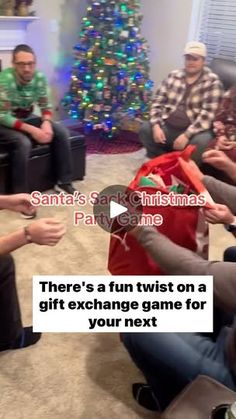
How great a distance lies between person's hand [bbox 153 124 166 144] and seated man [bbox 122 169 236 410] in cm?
196

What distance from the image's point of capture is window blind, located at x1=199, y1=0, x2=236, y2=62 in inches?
152

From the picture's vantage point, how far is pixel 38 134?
109 inches

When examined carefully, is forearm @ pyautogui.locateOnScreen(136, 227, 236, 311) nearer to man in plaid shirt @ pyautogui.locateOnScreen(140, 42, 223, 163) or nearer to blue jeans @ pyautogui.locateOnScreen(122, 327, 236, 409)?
blue jeans @ pyautogui.locateOnScreen(122, 327, 236, 409)

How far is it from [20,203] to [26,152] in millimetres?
1126

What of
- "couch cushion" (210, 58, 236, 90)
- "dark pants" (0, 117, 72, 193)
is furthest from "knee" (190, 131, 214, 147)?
"dark pants" (0, 117, 72, 193)

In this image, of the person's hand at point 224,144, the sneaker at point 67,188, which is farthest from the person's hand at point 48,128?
the person's hand at point 224,144

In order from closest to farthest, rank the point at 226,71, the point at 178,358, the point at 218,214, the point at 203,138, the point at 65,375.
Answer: the point at 178,358, the point at 218,214, the point at 65,375, the point at 203,138, the point at 226,71

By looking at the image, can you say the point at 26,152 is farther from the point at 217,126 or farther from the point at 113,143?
the point at 113,143

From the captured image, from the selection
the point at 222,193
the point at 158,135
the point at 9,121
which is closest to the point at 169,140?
the point at 158,135

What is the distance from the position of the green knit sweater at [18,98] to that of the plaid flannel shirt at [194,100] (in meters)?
0.92

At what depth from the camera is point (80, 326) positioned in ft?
4.42

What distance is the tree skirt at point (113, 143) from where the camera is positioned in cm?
383

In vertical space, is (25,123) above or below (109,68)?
below

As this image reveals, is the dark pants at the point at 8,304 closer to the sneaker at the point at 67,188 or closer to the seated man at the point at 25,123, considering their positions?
the seated man at the point at 25,123
